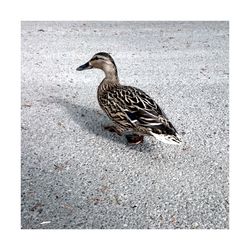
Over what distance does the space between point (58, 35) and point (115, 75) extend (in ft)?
1.37

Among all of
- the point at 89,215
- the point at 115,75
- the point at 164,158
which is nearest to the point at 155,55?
the point at 115,75

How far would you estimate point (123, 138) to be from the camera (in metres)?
2.24

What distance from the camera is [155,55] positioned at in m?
2.70

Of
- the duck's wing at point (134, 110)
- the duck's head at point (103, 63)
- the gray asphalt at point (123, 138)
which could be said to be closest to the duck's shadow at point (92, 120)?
the gray asphalt at point (123, 138)

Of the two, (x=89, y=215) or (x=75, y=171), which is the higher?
(x=75, y=171)

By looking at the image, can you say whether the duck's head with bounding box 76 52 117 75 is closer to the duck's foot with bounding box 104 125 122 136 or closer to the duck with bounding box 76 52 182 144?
the duck with bounding box 76 52 182 144

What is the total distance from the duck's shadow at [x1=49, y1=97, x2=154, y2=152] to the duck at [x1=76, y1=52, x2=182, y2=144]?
1.0 inches

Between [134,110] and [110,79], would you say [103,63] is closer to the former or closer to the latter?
[110,79]

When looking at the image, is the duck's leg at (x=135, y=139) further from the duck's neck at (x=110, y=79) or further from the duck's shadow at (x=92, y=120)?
the duck's neck at (x=110, y=79)

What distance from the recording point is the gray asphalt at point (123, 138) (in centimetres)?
192

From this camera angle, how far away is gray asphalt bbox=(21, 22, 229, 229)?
6.29 ft
